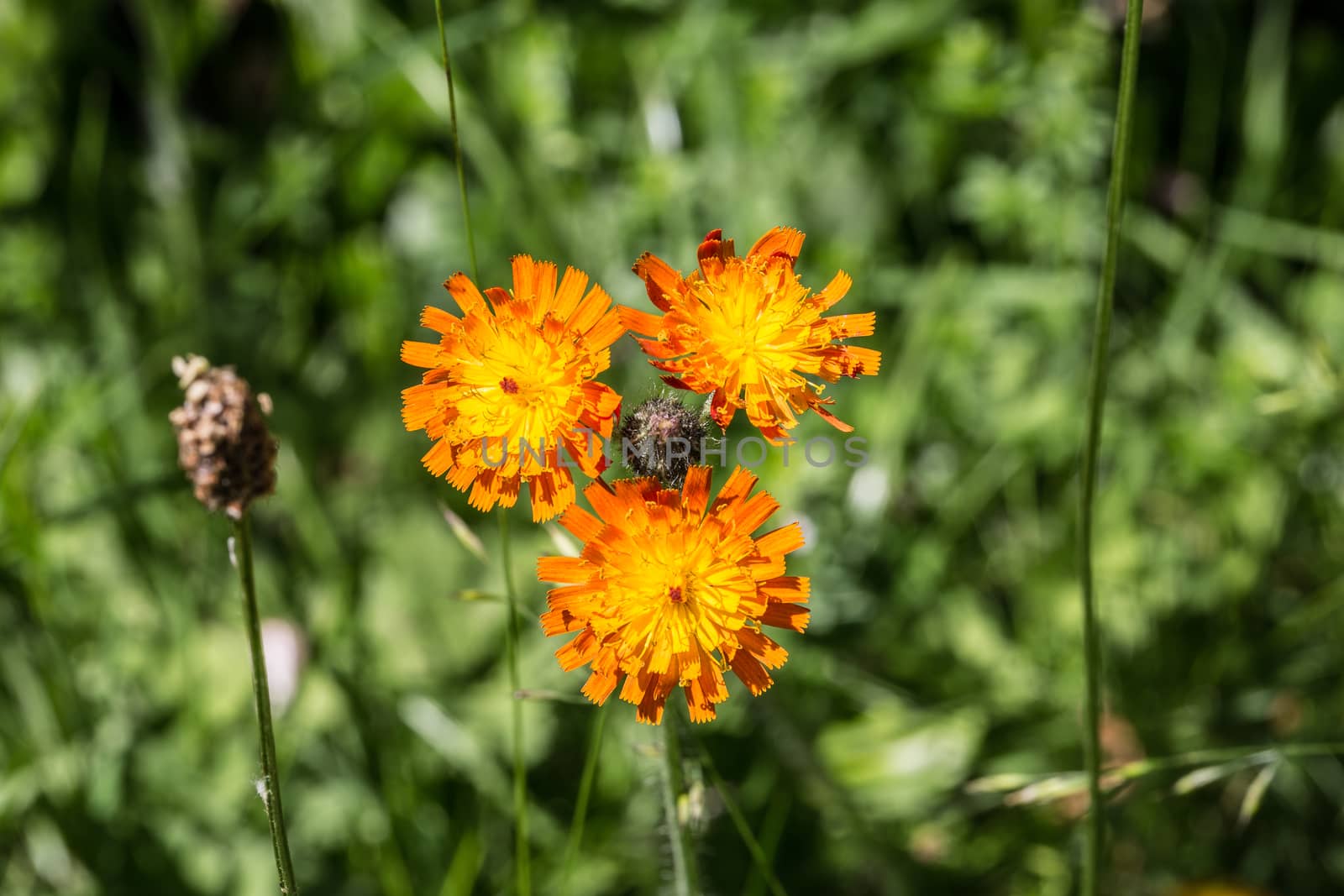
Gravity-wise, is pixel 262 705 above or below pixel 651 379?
below

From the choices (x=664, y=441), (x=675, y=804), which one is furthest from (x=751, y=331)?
(x=675, y=804)

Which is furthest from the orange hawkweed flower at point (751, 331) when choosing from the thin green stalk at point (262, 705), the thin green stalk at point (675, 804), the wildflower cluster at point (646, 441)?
the thin green stalk at point (262, 705)

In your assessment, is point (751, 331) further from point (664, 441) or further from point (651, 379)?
point (651, 379)

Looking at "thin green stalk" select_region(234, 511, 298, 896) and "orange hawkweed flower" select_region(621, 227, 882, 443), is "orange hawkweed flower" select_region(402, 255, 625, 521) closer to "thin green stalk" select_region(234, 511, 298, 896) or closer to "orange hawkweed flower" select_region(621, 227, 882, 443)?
"orange hawkweed flower" select_region(621, 227, 882, 443)

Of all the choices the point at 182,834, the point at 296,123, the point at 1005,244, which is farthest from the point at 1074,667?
the point at 296,123

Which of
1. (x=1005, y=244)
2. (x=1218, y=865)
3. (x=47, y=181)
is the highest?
(x=47, y=181)

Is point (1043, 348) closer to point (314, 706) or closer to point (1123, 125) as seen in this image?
point (1123, 125)
